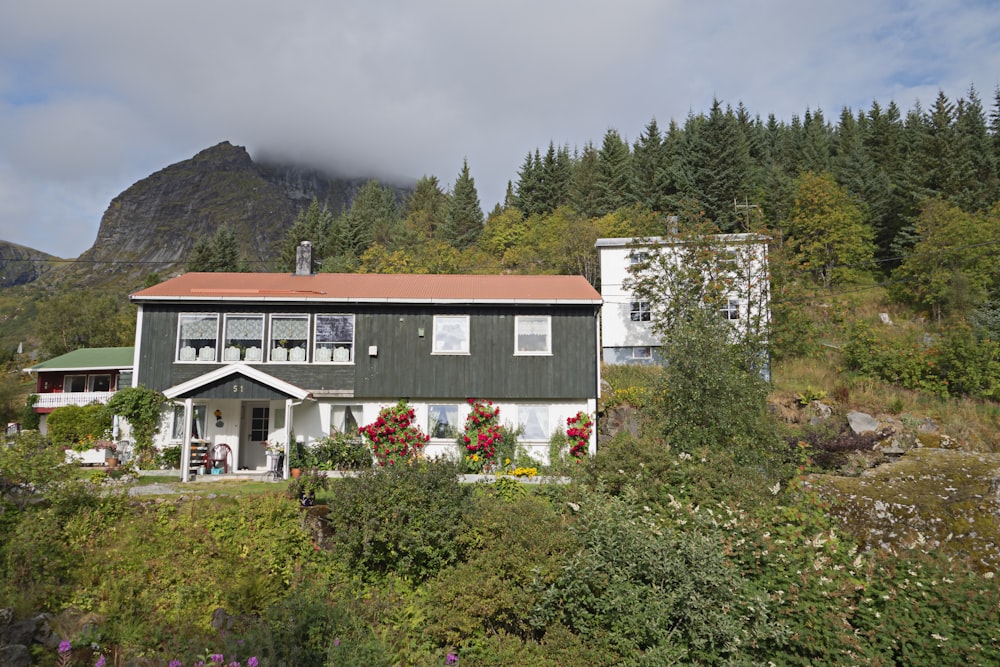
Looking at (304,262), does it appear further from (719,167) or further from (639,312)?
(719,167)

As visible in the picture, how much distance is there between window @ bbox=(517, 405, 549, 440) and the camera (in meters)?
18.5

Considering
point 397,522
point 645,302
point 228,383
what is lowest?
point 397,522

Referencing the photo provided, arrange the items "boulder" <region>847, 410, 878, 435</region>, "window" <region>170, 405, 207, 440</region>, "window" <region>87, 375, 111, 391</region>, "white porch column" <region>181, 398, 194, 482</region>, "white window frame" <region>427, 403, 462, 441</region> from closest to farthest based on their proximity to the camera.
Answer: "white porch column" <region>181, 398, 194, 482</region> → "window" <region>170, 405, 207, 440</region> → "white window frame" <region>427, 403, 462, 441</region> → "boulder" <region>847, 410, 878, 435</region> → "window" <region>87, 375, 111, 391</region>

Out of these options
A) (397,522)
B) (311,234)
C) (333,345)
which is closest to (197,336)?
(333,345)

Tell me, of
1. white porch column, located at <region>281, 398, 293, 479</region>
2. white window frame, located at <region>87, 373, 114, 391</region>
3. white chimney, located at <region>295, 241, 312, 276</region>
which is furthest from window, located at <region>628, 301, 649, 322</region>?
white window frame, located at <region>87, 373, 114, 391</region>

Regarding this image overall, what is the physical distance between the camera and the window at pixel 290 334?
61.1ft

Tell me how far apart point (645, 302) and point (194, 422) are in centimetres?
1997

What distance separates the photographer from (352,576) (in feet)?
30.2

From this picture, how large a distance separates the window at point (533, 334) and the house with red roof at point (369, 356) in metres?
0.03

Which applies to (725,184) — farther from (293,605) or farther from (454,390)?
(293,605)

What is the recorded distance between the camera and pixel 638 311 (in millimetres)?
28688

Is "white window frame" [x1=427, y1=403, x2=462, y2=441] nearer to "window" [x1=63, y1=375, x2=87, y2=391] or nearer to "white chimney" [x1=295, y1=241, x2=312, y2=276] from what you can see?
"white chimney" [x1=295, y1=241, x2=312, y2=276]

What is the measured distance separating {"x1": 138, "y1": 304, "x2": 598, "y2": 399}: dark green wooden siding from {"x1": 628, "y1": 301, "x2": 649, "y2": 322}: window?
10471mm

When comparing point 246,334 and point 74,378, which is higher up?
point 246,334
